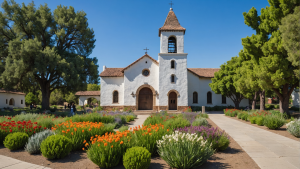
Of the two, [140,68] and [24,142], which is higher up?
[140,68]

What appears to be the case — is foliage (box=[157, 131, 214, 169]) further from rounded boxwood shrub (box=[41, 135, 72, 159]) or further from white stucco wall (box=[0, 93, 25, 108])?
white stucco wall (box=[0, 93, 25, 108])

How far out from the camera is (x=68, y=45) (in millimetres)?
27938

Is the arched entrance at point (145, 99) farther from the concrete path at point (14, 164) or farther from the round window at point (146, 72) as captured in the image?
the concrete path at point (14, 164)

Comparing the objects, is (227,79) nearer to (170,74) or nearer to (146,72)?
(170,74)

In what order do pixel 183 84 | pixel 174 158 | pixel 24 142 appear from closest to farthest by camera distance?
pixel 174 158 < pixel 24 142 < pixel 183 84

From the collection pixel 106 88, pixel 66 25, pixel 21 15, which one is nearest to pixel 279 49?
pixel 106 88

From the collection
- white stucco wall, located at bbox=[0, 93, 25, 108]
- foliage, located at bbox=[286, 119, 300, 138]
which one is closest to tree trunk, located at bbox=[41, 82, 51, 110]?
white stucco wall, located at bbox=[0, 93, 25, 108]

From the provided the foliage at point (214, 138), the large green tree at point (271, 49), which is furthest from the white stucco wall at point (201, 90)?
the foliage at point (214, 138)

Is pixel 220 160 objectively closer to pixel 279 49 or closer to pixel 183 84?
pixel 279 49

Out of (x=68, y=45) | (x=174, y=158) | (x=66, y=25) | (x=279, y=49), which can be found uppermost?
(x=66, y=25)

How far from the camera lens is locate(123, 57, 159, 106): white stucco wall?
26047 millimetres

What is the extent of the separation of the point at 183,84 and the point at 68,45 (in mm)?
18559

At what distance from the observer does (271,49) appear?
13.6m

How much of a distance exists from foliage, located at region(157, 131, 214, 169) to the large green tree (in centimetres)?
1115
